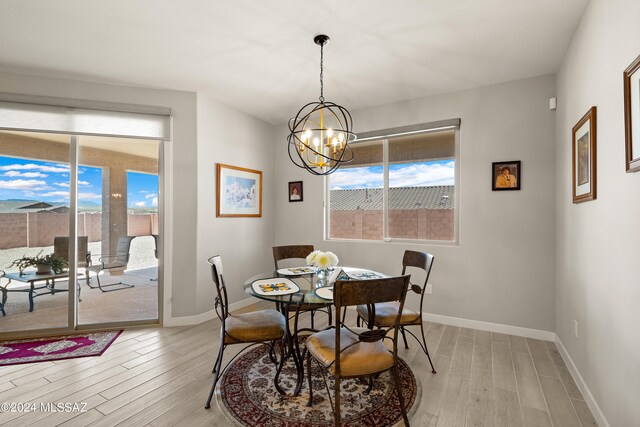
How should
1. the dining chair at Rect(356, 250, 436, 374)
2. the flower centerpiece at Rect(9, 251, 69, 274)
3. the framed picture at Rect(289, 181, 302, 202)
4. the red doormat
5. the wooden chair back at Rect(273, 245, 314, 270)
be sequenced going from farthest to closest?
the framed picture at Rect(289, 181, 302, 202) < the wooden chair back at Rect(273, 245, 314, 270) < the flower centerpiece at Rect(9, 251, 69, 274) < the red doormat < the dining chair at Rect(356, 250, 436, 374)

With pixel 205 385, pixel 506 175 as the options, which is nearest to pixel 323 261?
pixel 205 385

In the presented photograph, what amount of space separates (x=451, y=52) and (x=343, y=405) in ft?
9.72

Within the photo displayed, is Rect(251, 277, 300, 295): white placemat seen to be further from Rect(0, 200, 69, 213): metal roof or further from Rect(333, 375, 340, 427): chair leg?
Rect(0, 200, 69, 213): metal roof

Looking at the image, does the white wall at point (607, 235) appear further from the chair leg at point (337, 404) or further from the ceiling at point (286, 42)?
the chair leg at point (337, 404)

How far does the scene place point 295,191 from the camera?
455cm

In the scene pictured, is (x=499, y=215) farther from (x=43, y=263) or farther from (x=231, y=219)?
(x=43, y=263)

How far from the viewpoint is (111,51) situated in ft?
8.65

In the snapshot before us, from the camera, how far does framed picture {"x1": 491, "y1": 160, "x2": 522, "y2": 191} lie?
3129 mm

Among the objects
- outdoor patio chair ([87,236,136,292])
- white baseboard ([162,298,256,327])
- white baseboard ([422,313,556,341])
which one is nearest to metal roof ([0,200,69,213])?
outdoor patio chair ([87,236,136,292])

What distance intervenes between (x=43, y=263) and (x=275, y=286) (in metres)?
2.77

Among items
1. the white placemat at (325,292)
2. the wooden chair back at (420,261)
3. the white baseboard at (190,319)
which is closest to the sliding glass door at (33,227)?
the white baseboard at (190,319)

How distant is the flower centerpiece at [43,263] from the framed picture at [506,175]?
4.73 meters

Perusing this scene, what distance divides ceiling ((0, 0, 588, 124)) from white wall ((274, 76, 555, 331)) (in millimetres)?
247

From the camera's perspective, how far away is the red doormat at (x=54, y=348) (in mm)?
2643
